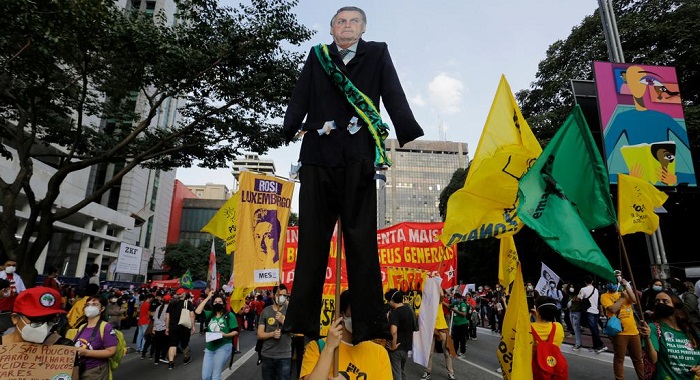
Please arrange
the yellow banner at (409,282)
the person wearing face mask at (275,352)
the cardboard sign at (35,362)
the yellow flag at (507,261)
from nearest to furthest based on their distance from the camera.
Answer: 1. the cardboard sign at (35,362)
2. the yellow flag at (507,261)
3. the person wearing face mask at (275,352)
4. the yellow banner at (409,282)

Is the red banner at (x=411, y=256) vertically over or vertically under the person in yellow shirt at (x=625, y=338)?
over

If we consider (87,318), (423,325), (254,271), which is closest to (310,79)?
(87,318)

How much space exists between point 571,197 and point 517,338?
1485 millimetres

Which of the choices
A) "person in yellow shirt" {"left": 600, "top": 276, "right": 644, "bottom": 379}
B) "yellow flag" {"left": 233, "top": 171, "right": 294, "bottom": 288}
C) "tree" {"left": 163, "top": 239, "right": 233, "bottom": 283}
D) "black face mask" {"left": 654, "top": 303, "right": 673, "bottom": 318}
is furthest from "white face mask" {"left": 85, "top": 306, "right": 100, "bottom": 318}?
"tree" {"left": 163, "top": 239, "right": 233, "bottom": 283}

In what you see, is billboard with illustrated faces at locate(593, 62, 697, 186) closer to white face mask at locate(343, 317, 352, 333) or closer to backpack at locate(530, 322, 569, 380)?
backpack at locate(530, 322, 569, 380)

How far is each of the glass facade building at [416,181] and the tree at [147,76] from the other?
296 ft

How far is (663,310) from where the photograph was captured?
4211 mm

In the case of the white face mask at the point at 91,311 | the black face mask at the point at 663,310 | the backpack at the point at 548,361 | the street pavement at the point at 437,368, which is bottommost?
the street pavement at the point at 437,368

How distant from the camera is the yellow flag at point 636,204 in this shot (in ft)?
14.1

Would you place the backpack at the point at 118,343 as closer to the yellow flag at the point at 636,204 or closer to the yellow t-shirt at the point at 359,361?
the yellow t-shirt at the point at 359,361

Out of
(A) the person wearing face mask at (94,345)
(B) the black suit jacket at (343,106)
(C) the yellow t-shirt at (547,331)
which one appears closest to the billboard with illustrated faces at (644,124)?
(C) the yellow t-shirt at (547,331)

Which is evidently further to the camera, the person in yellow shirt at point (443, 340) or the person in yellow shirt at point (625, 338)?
the person in yellow shirt at point (443, 340)

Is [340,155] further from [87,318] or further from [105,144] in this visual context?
[105,144]

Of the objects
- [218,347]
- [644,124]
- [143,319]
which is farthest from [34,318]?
[644,124]
